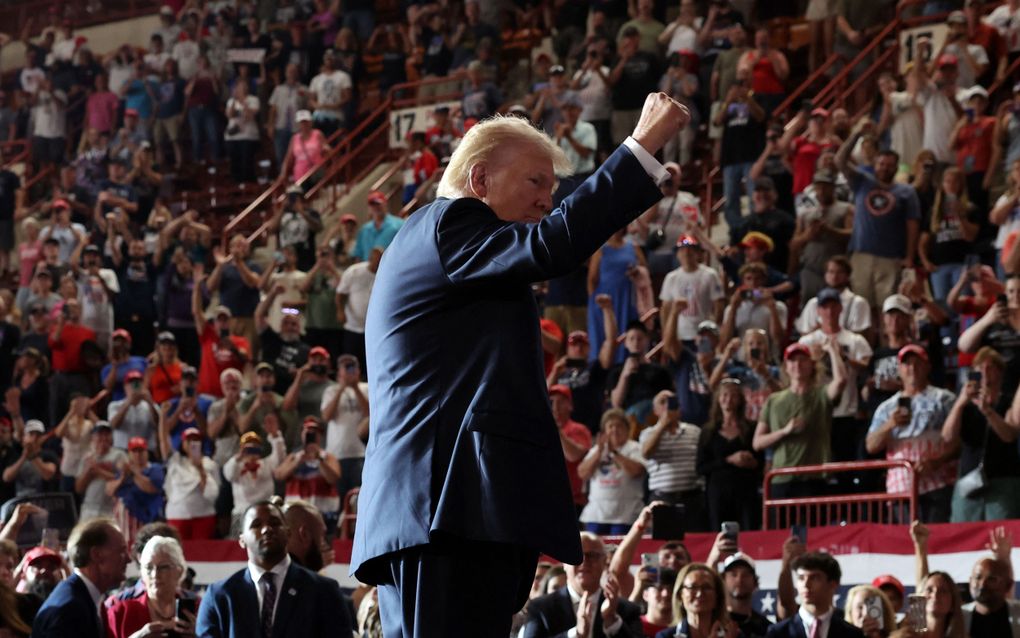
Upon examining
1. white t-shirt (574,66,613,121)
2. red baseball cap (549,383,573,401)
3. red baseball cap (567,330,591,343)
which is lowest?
red baseball cap (549,383,573,401)

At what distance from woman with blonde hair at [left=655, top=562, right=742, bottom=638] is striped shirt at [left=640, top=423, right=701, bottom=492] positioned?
4.16 metres

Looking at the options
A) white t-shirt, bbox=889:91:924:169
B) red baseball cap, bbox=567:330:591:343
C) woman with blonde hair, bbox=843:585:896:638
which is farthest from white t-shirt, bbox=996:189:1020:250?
woman with blonde hair, bbox=843:585:896:638

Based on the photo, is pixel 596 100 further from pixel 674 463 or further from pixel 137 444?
pixel 674 463

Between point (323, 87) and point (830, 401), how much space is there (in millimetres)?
11277

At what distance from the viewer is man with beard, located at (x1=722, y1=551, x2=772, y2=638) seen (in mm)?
9148

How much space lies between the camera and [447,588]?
3.66 meters

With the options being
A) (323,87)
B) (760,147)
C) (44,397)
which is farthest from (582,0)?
(44,397)

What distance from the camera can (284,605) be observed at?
21.6ft

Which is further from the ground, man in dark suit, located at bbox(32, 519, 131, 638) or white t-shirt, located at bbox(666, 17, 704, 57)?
white t-shirt, located at bbox(666, 17, 704, 57)

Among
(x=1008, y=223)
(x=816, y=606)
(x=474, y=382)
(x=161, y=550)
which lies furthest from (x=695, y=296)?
(x=474, y=382)

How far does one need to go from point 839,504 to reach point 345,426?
4765mm

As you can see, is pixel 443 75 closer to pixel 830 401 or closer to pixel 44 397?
pixel 44 397

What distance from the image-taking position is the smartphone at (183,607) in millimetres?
7048

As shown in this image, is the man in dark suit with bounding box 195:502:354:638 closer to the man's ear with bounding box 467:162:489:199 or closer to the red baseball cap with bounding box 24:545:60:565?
the red baseball cap with bounding box 24:545:60:565
